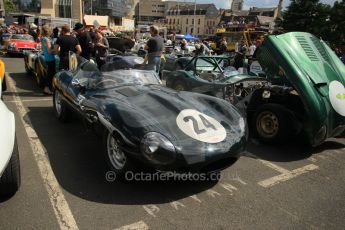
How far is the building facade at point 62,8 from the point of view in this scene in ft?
266

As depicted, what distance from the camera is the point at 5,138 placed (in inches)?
101

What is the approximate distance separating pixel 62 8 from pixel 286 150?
8814 cm

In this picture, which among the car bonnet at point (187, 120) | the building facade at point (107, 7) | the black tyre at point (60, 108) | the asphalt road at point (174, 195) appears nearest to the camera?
the asphalt road at point (174, 195)

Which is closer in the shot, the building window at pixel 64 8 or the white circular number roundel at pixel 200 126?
the white circular number roundel at pixel 200 126

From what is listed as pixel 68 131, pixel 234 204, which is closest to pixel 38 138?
pixel 68 131

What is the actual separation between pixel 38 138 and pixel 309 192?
379cm

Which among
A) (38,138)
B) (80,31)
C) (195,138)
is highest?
(80,31)

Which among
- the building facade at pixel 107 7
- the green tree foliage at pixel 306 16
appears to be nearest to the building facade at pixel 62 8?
the building facade at pixel 107 7

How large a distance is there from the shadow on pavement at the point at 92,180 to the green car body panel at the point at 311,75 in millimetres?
1911

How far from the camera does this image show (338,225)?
A: 291 centimetres

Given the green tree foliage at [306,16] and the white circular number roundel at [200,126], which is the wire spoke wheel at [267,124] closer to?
the white circular number roundel at [200,126]

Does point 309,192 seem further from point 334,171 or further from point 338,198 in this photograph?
point 334,171

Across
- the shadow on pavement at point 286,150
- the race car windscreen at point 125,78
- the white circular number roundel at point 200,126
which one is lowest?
the shadow on pavement at point 286,150

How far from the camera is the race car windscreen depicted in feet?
14.3
